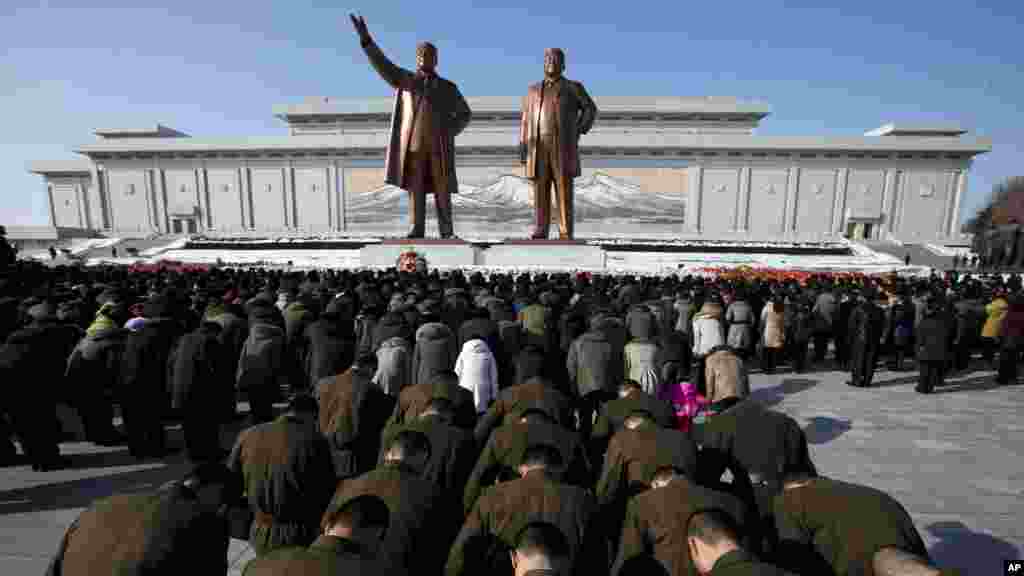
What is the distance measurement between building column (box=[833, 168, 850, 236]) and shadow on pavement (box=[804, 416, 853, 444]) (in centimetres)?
3880

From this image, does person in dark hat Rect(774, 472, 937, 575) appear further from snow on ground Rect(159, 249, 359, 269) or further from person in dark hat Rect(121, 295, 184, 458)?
snow on ground Rect(159, 249, 359, 269)

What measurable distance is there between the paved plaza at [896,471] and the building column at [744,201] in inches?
1354

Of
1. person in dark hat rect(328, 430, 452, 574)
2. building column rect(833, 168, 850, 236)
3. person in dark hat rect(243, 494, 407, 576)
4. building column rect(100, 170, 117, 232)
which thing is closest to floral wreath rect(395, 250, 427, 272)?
person in dark hat rect(328, 430, 452, 574)

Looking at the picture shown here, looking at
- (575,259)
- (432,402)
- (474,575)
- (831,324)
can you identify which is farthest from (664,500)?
(575,259)

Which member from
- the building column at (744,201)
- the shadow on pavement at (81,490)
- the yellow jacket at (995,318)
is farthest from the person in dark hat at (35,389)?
the building column at (744,201)

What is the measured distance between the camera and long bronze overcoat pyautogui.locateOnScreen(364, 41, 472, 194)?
14.3 metres

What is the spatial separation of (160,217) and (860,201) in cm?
5604

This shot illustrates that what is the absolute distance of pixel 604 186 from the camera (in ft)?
121

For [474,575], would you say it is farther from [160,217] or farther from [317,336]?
[160,217]

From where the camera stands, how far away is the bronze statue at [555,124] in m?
14.5

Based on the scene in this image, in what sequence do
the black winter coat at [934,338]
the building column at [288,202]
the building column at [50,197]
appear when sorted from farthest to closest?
the building column at [50,197]
the building column at [288,202]
the black winter coat at [934,338]

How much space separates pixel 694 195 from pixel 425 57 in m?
28.6

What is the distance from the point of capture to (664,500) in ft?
7.13

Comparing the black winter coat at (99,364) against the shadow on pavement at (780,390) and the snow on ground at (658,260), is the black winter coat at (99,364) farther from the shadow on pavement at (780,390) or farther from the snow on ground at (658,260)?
the snow on ground at (658,260)
